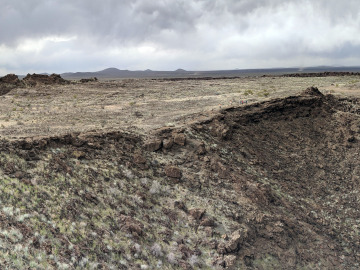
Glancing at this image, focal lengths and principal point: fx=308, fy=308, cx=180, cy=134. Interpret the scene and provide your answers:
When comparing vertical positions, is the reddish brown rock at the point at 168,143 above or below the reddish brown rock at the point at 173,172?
above

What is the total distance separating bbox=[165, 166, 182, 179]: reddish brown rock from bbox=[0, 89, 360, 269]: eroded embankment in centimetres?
3

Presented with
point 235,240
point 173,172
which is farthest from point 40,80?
point 235,240

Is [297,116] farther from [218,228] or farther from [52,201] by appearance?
[52,201]

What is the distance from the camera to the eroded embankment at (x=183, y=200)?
674 cm

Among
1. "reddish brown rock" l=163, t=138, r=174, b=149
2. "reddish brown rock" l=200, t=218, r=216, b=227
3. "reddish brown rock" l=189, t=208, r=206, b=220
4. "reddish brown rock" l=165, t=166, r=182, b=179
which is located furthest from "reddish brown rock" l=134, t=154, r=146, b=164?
"reddish brown rock" l=200, t=218, r=216, b=227

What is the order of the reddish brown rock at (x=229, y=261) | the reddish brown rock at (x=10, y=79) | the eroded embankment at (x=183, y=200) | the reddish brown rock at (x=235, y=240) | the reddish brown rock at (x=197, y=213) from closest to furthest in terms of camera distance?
1. the eroded embankment at (x=183, y=200)
2. the reddish brown rock at (x=229, y=261)
3. the reddish brown rock at (x=235, y=240)
4. the reddish brown rock at (x=197, y=213)
5. the reddish brown rock at (x=10, y=79)

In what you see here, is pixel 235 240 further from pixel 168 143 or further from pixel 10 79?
pixel 10 79

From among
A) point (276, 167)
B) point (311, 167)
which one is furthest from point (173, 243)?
point (311, 167)

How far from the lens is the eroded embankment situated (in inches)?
265

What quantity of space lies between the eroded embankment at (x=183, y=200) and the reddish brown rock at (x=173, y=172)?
0.03 m

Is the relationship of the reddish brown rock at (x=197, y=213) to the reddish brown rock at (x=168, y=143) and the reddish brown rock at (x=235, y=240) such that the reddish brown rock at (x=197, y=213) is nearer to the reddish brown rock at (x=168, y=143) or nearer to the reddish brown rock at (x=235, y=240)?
the reddish brown rock at (x=235, y=240)

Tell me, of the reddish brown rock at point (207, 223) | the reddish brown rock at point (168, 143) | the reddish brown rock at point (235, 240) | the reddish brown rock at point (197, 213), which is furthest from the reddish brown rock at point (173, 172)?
the reddish brown rock at point (235, 240)

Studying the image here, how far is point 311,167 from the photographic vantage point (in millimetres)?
13586

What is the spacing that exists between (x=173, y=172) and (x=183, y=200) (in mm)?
1129
